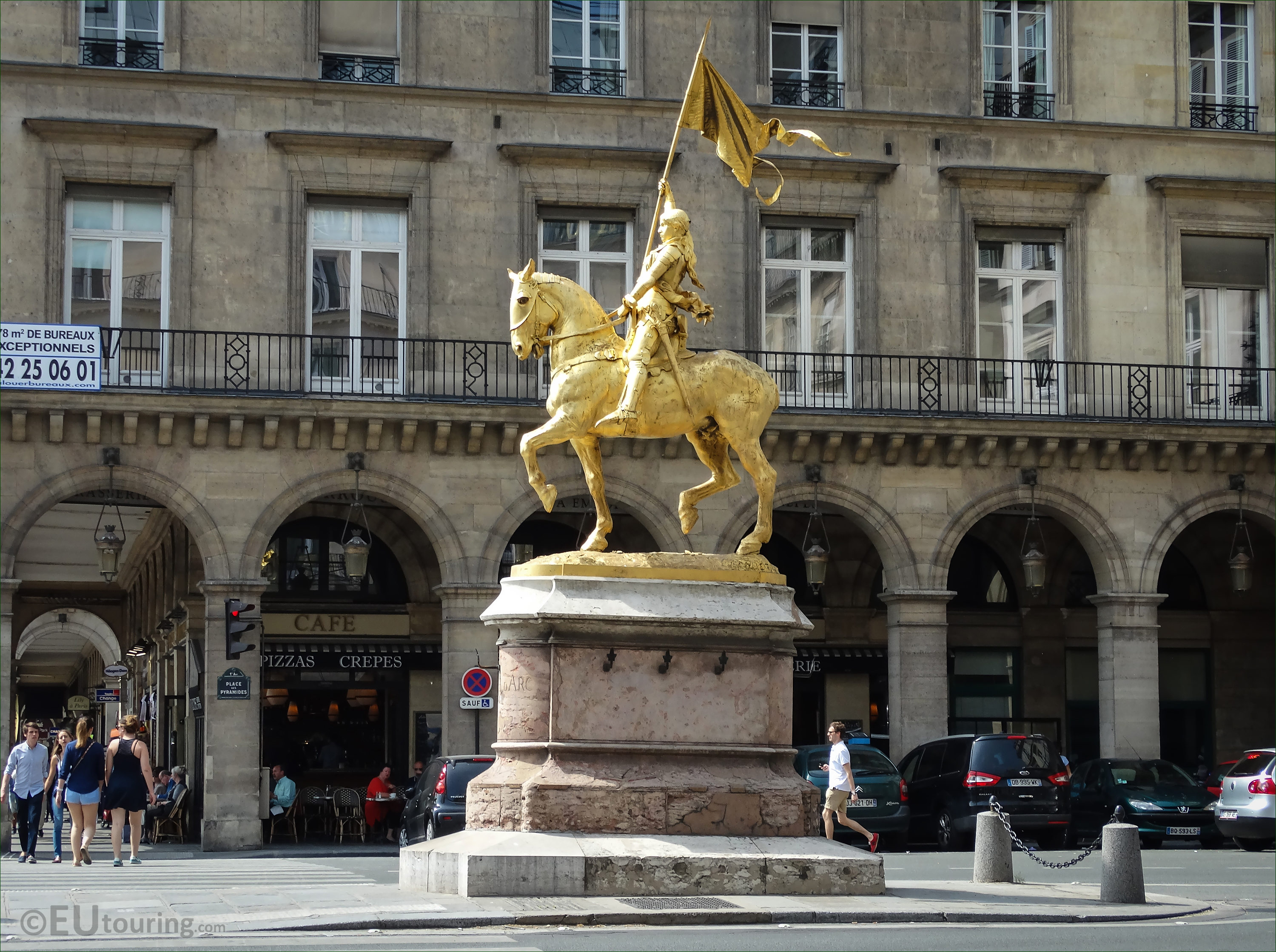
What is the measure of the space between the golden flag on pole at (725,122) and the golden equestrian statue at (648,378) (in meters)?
0.72

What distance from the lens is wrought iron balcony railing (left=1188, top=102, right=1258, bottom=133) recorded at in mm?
32719

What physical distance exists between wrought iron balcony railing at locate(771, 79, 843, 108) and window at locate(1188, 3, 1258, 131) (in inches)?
239

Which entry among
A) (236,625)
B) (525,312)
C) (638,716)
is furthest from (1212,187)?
(638,716)

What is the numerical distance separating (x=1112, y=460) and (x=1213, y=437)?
1660mm

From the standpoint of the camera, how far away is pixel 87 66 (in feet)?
94.5

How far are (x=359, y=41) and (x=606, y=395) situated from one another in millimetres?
15613

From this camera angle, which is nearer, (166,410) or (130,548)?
(166,410)

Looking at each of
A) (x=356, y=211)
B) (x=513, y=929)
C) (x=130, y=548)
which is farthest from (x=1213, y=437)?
(x=130, y=548)

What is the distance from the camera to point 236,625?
27.8m

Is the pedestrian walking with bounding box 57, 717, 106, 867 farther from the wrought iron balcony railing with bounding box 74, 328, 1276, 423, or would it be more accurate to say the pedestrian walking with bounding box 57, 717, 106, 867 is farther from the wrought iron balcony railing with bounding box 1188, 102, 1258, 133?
the wrought iron balcony railing with bounding box 1188, 102, 1258, 133

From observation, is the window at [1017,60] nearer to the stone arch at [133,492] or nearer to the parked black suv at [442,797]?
the stone arch at [133,492]

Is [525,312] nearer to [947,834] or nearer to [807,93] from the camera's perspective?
[947,834]

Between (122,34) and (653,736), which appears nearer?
(653,736)

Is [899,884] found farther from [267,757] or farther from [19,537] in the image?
[267,757]
